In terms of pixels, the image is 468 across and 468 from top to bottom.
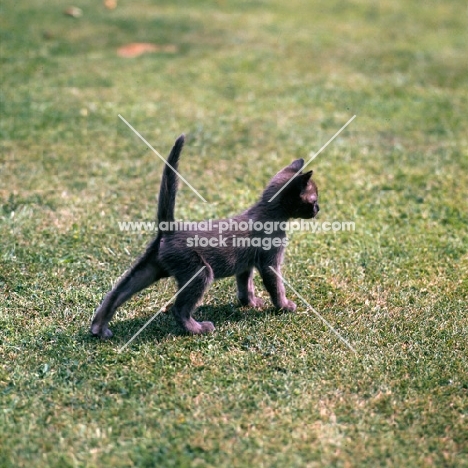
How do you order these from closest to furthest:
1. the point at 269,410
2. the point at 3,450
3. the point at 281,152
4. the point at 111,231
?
the point at 3,450 < the point at 269,410 < the point at 111,231 < the point at 281,152

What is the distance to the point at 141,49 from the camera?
11.2 m

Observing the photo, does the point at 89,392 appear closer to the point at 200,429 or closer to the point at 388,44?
the point at 200,429

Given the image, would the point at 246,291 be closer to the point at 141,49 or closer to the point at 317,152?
the point at 317,152

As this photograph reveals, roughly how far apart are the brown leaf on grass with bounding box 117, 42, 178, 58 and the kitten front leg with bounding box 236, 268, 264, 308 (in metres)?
6.98

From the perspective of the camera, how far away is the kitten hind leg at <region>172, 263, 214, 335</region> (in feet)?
14.5

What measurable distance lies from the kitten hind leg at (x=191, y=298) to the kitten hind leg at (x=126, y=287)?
188 millimetres

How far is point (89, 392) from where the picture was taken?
158 inches

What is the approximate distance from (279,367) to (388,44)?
9.24 meters

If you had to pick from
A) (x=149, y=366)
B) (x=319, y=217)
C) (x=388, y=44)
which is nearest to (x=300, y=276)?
(x=319, y=217)

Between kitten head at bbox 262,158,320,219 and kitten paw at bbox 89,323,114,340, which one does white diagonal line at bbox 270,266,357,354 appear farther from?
kitten paw at bbox 89,323,114,340

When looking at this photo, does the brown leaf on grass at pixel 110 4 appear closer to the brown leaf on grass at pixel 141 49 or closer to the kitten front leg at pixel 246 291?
the brown leaf on grass at pixel 141 49

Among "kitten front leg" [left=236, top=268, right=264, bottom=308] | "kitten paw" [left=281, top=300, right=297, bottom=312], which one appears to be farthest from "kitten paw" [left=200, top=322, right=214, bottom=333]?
"kitten paw" [left=281, top=300, right=297, bottom=312]

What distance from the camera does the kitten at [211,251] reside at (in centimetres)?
441

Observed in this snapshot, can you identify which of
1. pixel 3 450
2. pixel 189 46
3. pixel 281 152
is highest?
pixel 189 46
